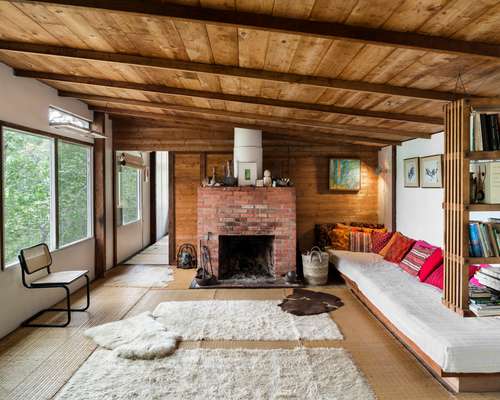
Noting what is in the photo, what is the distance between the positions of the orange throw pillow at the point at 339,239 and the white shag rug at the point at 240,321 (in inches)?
75.5

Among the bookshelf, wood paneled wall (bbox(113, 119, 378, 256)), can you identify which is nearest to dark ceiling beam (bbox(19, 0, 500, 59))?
the bookshelf

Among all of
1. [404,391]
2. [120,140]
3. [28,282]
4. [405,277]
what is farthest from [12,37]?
[405,277]

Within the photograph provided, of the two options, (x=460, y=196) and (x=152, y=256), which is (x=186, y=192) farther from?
(x=460, y=196)

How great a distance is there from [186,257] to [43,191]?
8.64ft

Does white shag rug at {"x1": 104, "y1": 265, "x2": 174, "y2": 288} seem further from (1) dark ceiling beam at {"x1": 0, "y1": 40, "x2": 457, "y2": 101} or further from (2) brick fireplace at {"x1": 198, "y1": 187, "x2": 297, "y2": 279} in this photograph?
(1) dark ceiling beam at {"x1": 0, "y1": 40, "x2": 457, "y2": 101}

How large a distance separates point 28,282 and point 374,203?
5323 mm

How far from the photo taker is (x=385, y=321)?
3660 millimetres

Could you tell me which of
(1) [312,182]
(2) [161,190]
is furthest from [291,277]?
(2) [161,190]

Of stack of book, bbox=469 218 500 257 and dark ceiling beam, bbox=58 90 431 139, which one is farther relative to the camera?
dark ceiling beam, bbox=58 90 431 139

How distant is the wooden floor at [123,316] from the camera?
104 inches

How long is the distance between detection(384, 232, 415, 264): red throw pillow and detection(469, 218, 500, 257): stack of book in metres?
1.98

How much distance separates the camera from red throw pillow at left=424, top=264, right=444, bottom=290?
3805mm

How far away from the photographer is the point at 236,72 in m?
3.19

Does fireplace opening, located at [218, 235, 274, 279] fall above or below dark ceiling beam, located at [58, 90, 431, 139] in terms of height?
below
